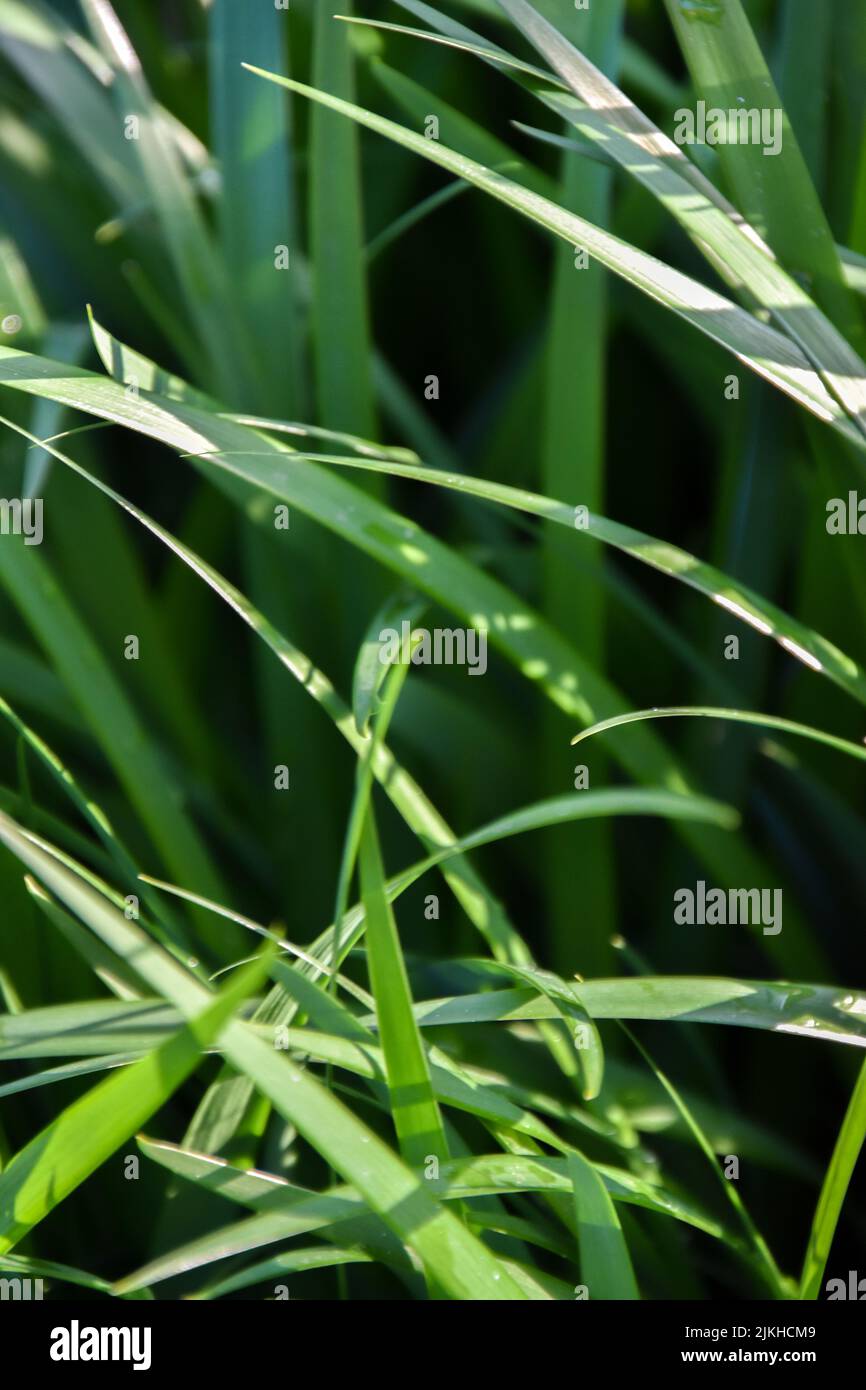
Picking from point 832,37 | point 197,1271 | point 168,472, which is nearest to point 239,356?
point 168,472

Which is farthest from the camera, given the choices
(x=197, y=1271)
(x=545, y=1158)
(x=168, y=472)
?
(x=168, y=472)

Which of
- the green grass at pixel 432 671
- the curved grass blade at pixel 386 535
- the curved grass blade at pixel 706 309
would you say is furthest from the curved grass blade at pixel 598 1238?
the curved grass blade at pixel 706 309

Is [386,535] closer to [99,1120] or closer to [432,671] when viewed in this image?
[432,671]

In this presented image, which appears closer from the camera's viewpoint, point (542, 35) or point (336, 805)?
point (542, 35)

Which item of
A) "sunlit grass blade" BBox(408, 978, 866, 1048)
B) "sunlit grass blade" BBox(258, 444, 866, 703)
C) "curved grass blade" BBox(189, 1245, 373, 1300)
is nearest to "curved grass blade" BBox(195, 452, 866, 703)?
"sunlit grass blade" BBox(258, 444, 866, 703)

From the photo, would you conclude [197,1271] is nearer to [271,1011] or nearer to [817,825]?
[271,1011]

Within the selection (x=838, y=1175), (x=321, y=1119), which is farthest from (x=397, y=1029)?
(x=838, y=1175)

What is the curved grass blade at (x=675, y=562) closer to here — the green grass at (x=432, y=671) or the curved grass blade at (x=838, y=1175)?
the green grass at (x=432, y=671)

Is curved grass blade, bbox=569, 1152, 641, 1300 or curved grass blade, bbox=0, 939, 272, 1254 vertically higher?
curved grass blade, bbox=0, 939, 272, 1254

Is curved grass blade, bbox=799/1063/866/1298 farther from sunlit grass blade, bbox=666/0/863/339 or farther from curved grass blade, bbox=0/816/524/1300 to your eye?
sunlit grass blade, bbox=666/0/863/339
